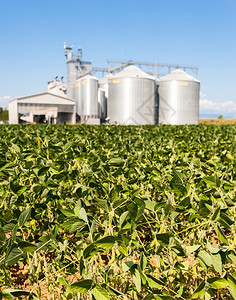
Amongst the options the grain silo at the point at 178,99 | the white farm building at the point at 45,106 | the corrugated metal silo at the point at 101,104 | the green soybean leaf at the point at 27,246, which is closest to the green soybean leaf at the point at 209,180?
the green soybean leaf at the point at 27,246

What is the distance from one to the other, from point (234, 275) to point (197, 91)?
124 ft

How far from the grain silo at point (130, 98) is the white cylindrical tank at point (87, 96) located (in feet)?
18.8

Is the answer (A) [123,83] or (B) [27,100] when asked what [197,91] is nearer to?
(A) [123,83]

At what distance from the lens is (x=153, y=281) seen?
1494 mm

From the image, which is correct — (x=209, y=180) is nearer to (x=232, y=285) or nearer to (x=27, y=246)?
(x=232, y=285)

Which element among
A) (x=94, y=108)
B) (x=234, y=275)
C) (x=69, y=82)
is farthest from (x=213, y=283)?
(x=69, y=82)

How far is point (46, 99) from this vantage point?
43875 millimetres

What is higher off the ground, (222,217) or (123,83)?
(123,83)

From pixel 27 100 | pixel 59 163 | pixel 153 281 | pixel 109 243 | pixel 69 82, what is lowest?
pixel 153 281

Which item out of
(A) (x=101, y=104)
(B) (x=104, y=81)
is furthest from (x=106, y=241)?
(B) (x=104, y=81)

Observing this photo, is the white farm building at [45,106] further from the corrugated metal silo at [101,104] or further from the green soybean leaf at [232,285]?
the green soybean leaf at [232,285]

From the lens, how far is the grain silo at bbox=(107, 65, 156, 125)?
1335 inches

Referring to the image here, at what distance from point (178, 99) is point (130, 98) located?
639 cm

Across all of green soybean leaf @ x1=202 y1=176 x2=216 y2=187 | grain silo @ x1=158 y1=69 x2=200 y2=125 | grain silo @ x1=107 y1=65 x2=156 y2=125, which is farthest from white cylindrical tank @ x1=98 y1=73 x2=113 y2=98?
green soybean leaf @ x1=202 y1=176 x2=216 y2=187
